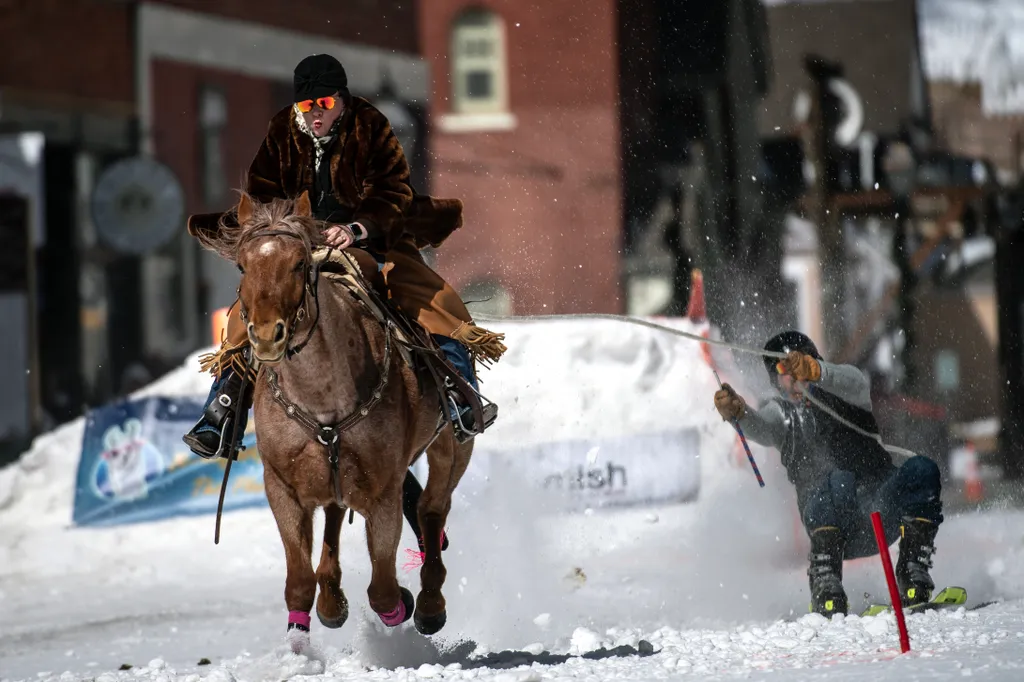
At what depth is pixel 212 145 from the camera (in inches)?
1022

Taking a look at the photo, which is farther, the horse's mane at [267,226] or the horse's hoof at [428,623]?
the horse's hoof at [428,623]

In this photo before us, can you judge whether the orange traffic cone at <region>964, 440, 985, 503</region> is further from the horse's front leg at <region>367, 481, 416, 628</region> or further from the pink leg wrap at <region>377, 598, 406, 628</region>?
the horse's front leg at <region>367, 481, 416, 628</region>

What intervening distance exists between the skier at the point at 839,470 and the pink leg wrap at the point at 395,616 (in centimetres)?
203

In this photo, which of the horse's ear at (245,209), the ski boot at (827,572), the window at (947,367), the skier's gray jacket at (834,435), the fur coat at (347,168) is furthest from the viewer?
the window at (947,367)

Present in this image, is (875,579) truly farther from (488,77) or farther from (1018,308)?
(488,77)

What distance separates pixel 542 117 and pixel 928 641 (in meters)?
13.8

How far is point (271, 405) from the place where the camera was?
6.15m

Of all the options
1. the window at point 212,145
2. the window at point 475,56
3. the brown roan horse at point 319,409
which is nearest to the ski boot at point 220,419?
the brown roan horse at point 319,409

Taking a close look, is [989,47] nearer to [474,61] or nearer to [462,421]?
[474,61]

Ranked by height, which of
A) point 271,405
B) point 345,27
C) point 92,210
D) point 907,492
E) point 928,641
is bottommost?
point 928,641

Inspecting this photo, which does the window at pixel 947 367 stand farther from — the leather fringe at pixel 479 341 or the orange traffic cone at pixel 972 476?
the leather fringe at pixel 479 341

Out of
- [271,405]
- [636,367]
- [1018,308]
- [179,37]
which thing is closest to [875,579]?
[271,405]

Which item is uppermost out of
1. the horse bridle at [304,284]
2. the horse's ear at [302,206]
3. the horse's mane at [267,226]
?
the horse's ear at [302,206]

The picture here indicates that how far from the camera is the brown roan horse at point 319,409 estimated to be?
5680 millimetres
